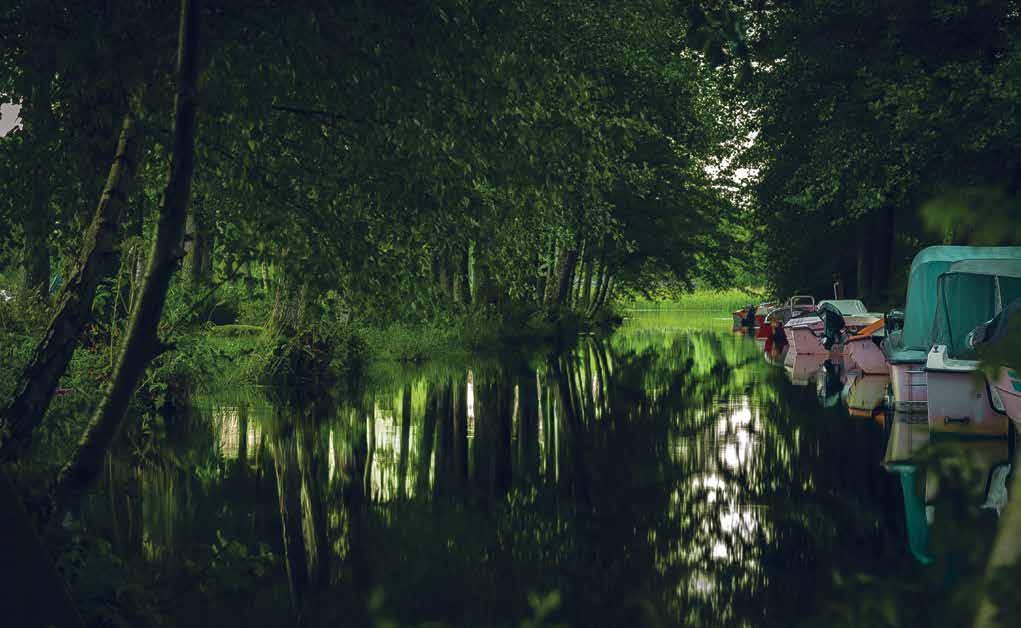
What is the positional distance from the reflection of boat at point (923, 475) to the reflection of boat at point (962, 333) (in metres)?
0.47

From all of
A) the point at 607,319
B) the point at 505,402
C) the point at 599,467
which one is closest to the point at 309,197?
the point at 599,467

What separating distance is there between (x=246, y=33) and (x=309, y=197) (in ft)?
3.70

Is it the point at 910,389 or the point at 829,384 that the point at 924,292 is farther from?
the point at 829,384

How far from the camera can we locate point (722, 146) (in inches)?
1861

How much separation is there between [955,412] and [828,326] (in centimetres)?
2168

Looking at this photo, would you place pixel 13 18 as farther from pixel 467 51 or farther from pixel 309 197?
pixel 467 51

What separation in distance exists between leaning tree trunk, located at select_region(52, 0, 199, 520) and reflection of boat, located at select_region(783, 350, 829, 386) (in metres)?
20.7

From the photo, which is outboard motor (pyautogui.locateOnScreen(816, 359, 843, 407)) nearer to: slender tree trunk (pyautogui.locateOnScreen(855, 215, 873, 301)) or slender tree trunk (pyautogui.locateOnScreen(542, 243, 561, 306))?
slender tree trunk (pyautogui.locateOnScreen(855, 215, 873, 301))

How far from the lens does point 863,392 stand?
79.0 feet

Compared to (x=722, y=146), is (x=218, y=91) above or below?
below

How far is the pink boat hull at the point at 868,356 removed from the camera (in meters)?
28.7

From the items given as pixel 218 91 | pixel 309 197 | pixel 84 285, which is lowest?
pixel 84 285

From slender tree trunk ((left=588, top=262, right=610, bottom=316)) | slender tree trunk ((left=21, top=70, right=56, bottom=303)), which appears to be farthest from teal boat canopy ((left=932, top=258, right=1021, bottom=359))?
slender tree trunk ((left=588, top=262, right=610, bottom=316))

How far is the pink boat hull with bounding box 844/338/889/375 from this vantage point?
28.7 m
